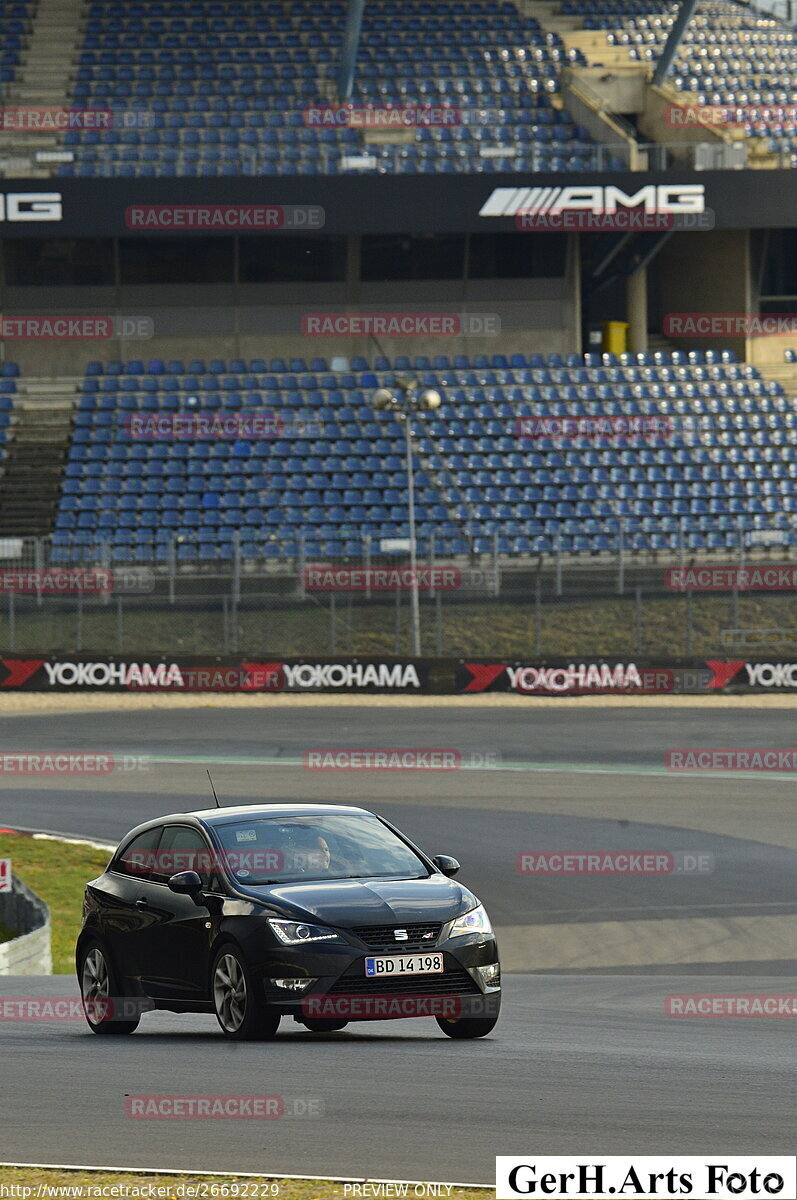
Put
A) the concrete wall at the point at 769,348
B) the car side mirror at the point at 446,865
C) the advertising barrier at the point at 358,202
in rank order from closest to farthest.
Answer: the car side mirror at the point at 446,865
the advertising barrier at the point at 358,202
the concrete wall at the point at 769,348

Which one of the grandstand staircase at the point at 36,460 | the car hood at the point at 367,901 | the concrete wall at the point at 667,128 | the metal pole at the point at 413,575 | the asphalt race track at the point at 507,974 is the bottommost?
the asphalt race track at the point at 507,974

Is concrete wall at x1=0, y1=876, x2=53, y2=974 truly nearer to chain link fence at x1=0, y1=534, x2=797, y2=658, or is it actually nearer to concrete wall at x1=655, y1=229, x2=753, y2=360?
chain link fence at x1=0, y1=534, x2=797, y2=658

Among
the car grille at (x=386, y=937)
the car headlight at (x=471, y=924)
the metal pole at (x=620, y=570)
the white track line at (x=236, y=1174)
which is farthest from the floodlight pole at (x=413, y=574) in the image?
the white track line at (x=236, y=1174)

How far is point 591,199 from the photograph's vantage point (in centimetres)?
4203

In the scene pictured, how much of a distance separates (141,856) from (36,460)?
104 feet

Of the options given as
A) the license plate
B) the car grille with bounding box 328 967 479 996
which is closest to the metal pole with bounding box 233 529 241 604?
the car grille with bounding box 328 967 479 996

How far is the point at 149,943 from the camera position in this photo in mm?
9305

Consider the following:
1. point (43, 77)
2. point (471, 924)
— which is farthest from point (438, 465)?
point (471, 924)

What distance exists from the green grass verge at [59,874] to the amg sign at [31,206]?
2518 centimetres

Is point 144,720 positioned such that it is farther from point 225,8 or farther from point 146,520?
point 225,8

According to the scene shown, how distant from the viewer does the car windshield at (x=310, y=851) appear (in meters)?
8.98

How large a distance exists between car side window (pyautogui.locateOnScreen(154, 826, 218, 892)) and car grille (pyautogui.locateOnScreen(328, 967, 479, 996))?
46.4 inches

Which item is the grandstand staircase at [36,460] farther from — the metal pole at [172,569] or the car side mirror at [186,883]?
the car side mirror at [186,883]

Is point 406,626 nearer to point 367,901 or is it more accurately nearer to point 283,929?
point 367,901
